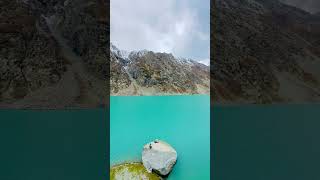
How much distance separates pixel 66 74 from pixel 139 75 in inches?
655

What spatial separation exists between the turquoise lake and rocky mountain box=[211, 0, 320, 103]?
6.94 feet

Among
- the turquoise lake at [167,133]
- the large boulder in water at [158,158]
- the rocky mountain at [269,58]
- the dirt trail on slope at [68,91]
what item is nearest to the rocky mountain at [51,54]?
the dirt trail on slope at [68,91]

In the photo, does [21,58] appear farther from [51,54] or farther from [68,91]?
[68,91]

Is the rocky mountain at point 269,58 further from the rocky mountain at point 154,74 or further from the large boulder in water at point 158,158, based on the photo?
the rocky mountain at point 154,74

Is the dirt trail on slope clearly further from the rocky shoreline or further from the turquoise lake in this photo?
the rocky shoreline

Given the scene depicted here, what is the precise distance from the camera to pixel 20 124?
5.51m

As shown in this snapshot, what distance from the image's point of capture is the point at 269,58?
11.0 metres

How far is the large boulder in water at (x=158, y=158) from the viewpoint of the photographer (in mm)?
12125

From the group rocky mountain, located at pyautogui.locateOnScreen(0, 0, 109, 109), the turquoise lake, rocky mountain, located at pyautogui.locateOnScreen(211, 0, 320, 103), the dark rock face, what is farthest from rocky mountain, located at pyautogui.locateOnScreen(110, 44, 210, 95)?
the dark rock face

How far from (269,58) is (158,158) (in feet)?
17.4

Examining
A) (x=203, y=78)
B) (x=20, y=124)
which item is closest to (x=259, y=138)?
(x=20, y=124)

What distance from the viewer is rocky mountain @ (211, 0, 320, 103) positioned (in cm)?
1045

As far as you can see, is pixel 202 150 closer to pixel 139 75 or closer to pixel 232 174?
pixel 232 174

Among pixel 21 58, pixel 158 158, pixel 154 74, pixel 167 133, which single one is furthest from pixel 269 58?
pixel 154 74
